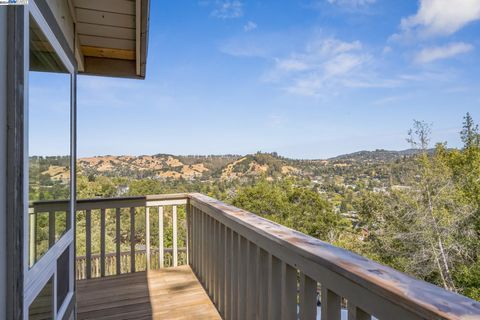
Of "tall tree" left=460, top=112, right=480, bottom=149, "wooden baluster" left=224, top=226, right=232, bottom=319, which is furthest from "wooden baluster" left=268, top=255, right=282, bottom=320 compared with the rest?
"tall tree" left=460, top=112, right=480, bottom=149

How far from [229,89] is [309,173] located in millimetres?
8800

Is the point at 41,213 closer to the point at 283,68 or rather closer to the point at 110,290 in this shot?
the point at 110,290

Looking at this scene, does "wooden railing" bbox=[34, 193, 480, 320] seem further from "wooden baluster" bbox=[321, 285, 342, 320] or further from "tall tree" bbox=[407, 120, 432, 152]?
"tall tree" bbox=[407, 120, 432, 152]

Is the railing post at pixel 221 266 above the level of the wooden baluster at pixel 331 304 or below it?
below

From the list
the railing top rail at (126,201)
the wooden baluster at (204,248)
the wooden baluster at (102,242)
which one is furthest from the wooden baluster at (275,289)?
the wooden baluster at (102,242)

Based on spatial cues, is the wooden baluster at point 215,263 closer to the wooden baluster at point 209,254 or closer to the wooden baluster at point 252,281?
the wooden baluster at point 209,254

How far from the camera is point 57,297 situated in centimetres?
165

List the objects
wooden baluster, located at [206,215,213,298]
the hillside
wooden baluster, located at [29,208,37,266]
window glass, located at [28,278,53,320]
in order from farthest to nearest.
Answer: the hillside, wooden baluster, located at [206,215,213,298], window glass, located at [28,278,53,320], wooden baluster, located at [29,208,37,266]

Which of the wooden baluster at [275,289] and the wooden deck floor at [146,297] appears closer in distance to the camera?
the wooden baluster at [275,289]

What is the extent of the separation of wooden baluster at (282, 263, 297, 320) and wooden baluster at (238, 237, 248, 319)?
535 millimetres

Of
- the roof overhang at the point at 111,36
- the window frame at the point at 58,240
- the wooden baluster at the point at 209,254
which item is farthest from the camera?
the wooden baluster at the point at 209,254

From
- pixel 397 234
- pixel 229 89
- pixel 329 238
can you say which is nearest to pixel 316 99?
pixel 229 89

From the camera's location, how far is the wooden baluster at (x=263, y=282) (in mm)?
1570

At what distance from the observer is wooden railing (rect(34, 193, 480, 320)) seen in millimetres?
733
